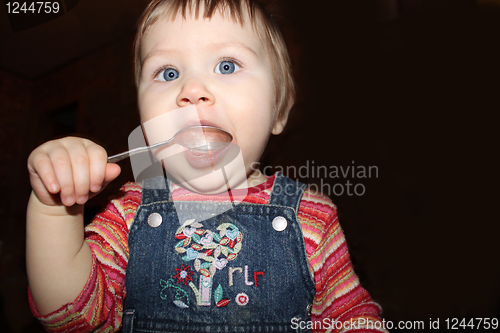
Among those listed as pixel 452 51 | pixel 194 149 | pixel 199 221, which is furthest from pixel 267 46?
pixel 452 51

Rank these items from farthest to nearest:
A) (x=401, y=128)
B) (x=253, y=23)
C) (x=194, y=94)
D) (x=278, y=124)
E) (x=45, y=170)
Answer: (x=401, y=128) → (x=278, y=124) → (x=253, y=23) → (x=194, y=94) → (x=45, y=170)

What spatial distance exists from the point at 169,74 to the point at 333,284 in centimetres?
53

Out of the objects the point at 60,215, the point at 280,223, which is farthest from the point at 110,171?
the point at 280,223

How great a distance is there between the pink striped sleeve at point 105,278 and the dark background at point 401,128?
58cm

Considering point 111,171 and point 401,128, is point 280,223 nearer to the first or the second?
point 111,171

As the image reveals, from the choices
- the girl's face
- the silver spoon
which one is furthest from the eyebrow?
the silver spoon

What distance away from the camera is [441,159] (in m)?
0.92

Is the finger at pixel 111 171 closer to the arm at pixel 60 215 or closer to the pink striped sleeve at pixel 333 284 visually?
the arm at pixel 60 215

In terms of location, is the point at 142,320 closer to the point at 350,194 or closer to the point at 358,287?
the point at 358,287

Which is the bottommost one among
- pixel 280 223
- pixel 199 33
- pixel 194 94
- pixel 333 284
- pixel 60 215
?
pixel 333 284

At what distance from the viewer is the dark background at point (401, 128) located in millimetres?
861

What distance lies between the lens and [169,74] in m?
0.55

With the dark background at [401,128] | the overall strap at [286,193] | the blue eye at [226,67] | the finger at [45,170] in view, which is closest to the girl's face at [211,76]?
the blue eye at [226,67]

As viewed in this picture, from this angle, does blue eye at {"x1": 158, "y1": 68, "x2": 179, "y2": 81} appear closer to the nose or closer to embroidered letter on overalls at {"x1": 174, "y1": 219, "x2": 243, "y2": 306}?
the nose
